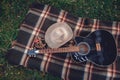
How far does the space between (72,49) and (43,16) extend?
2.49ft

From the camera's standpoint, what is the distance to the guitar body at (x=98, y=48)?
3449mm

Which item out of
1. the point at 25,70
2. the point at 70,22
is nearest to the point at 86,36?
the point at 70,22

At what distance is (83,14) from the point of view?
4.00 metres

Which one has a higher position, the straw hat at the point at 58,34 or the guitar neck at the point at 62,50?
the straw hat at the point at 58,34

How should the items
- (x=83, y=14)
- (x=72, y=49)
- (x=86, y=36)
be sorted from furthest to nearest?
(x=83, y=14) < (x=86, y=36) < (x=72, y=49)

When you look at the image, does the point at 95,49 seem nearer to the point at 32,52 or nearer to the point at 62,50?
the point at 62,50

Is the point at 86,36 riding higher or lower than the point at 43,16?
lower

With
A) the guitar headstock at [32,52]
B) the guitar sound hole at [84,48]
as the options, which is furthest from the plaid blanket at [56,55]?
the guitar sound hole at [84,48]

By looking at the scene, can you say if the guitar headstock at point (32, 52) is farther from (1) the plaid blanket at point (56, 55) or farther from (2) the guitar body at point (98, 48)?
(2) the guitar body at point (98, 48)

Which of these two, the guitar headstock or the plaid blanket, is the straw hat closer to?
the plaid blanket

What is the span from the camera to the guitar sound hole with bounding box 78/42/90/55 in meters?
3.45

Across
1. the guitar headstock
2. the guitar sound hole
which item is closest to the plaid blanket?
the guitar headstock

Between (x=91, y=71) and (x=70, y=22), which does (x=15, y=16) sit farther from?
(x=91, y=71)

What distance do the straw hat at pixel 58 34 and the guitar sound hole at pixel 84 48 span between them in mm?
237
